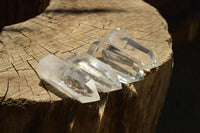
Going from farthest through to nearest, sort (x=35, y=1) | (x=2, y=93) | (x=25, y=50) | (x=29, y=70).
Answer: (x=35, y=1) → (x=25, y=50) → (x=29, y=70) → (x=2, y=93)

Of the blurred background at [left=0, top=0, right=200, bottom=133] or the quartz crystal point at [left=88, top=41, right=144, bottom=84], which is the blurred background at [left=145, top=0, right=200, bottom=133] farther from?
the quartz crystal point at [left=88, top=41, right=144, bottom=84]

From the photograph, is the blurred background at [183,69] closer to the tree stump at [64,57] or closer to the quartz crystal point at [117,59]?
the tree stump at [64,57]

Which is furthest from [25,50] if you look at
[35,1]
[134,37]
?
[35,1]

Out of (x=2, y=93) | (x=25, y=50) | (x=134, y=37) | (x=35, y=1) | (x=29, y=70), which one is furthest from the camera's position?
(x=35, y=1)

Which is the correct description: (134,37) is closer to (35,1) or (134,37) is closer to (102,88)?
(102,88)

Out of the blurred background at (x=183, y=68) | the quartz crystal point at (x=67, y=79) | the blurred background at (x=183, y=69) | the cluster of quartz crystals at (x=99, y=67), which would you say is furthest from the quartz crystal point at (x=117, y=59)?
the blurred background at (x=183, y=69)

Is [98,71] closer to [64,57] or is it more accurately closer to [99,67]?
[99,67]

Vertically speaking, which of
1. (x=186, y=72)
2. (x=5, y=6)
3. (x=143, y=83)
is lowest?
(x=186, y=72)
